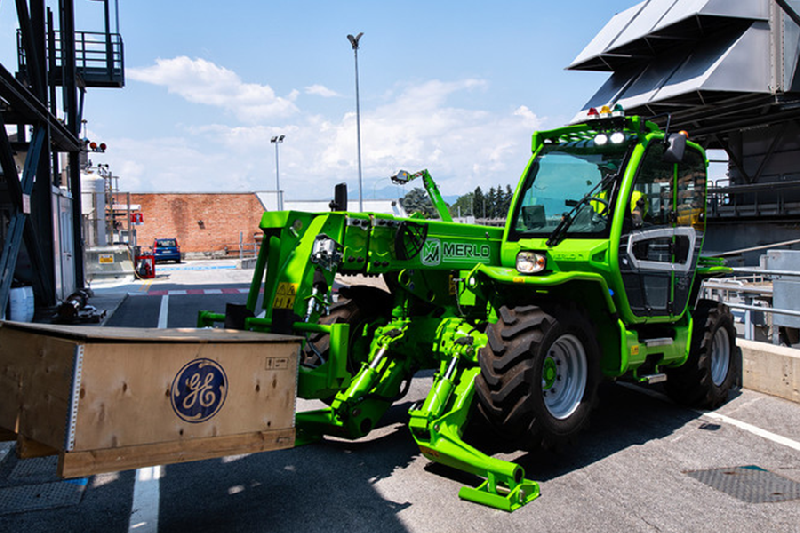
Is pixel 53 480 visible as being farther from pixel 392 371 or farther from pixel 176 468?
pixel 392 371

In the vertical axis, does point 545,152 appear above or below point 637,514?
above

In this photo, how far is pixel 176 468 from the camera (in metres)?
5.24

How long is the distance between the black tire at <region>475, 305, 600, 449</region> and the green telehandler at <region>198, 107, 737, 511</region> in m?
0.01

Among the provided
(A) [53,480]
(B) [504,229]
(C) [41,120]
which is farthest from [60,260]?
(B) [504,229]

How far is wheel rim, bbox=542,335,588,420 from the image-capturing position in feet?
17.6

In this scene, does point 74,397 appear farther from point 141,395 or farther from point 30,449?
point 30,449

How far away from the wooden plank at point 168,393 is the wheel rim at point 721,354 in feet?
17.4

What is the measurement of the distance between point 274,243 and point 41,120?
353 inches

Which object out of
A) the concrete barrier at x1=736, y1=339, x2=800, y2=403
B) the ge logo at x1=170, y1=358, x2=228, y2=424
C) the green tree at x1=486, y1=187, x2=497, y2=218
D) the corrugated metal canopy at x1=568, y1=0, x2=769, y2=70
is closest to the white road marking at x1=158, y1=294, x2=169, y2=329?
the ge logo at x1=170, y1=358, x2=228, y2=424

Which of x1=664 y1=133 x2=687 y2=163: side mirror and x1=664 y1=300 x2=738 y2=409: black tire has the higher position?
x1=664 y1=133 x2=687 y2=163: side mirror

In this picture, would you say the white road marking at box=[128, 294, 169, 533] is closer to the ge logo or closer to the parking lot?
the parking lot

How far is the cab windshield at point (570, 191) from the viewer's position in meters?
6.02

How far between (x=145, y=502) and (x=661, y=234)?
512cm

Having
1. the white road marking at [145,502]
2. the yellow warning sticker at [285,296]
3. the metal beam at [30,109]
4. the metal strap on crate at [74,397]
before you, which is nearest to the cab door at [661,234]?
the yellow warning sticker at [285,296]
